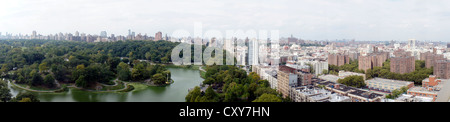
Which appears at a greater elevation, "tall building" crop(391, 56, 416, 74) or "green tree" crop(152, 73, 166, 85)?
"tall building" crop(391, 56, 416, 74)

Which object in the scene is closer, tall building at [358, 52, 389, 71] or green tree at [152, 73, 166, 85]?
green tree at [152, 73, 166, 85]

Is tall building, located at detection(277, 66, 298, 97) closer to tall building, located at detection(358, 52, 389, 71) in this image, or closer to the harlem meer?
the harlem meer

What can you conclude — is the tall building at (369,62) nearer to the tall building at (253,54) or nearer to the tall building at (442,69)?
the tall building at (442,69)

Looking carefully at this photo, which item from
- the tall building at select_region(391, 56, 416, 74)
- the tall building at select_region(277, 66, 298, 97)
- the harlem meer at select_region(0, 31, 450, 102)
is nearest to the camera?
the harlem meer at select_region(0, 31, 450, 102)

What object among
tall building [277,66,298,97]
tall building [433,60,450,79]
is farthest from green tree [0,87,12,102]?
tall building [433,60,450,79]

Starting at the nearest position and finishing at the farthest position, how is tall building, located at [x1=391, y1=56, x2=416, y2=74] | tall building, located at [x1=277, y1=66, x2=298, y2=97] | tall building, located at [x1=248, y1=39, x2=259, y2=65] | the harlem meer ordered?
the harlem meer
tall building, located at [x1=277, y1=66, x2=298, y2=97]
tall building, located at [x1=391, y1=56, x2=416, y2=74]
tall building, located at [x1=248, y1=39, x2=259, y2=65]

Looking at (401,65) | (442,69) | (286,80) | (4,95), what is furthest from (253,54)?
(4,95)

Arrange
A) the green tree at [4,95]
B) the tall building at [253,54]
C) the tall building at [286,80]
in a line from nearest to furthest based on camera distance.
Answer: the green tree at [4,95]
the tall building at [286,80]
the tall building at [253,54]

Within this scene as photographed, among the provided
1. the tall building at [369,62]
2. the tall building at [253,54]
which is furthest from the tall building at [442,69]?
the tall building at [253,54]

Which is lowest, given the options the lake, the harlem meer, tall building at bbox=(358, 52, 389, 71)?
the lake
